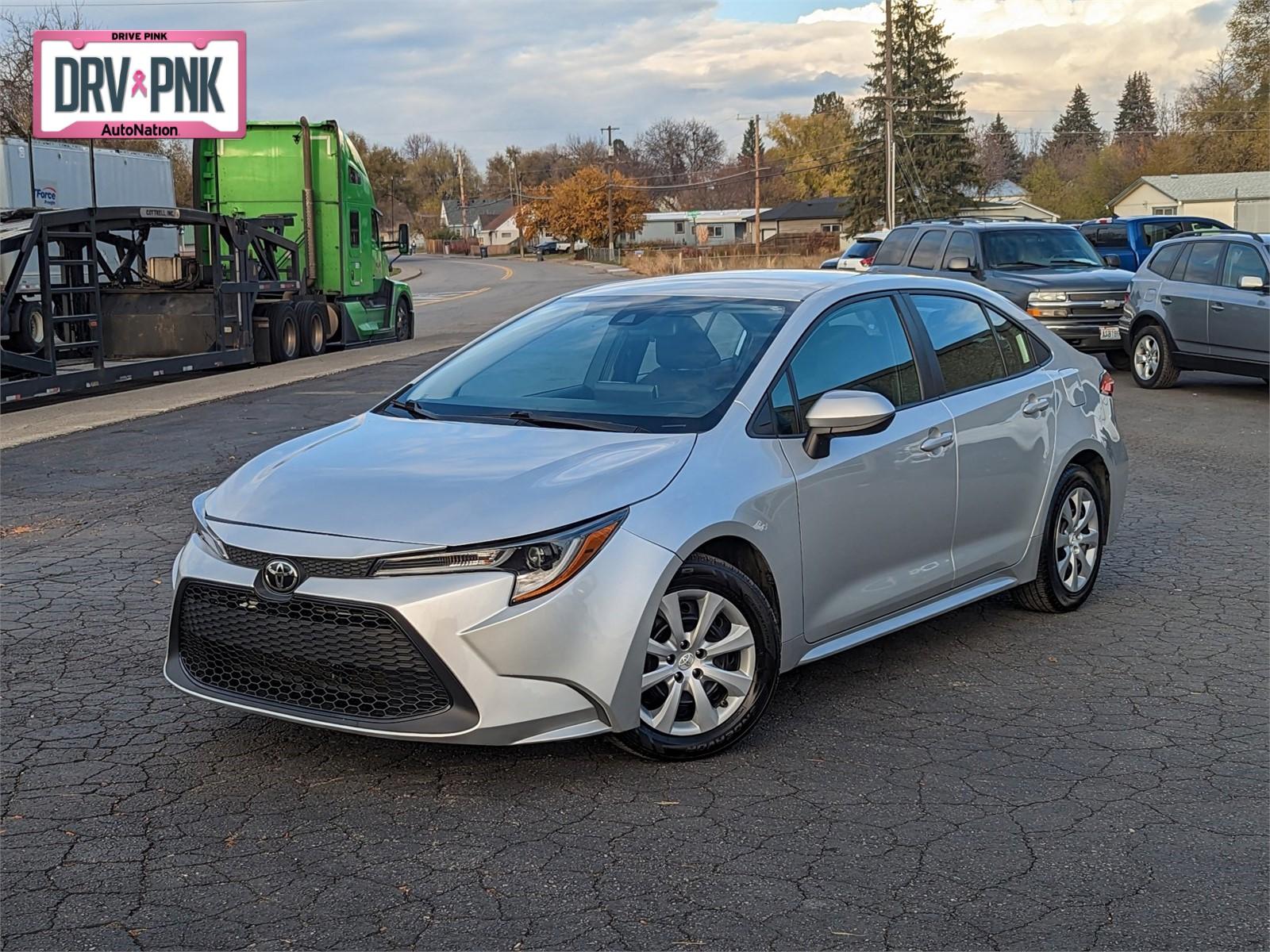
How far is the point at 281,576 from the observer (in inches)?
171

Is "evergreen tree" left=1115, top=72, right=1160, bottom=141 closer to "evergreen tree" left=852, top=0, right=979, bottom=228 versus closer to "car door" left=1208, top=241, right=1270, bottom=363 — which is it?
"evergreen tree" left=852, top=0, right=979, bottom=228

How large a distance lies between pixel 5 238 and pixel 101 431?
3.59 meters

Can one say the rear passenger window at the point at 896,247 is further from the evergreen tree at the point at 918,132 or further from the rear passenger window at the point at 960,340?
the evergreen tree at the point at 918,132

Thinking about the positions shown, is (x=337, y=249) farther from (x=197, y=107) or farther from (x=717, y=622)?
(x=717, y=622)

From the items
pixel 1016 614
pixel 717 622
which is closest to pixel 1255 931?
pixel 717 622

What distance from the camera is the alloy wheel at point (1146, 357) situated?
652 inches

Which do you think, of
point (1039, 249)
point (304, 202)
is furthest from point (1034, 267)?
point (304, 202)

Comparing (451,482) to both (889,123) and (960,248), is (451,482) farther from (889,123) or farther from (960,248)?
(889,123)

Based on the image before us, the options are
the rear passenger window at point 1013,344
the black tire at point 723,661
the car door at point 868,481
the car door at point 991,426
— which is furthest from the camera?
the rear passenger window at point 1013,344

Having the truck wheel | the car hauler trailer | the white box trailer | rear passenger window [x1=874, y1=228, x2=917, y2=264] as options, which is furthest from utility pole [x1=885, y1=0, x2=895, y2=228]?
rear passenger window [x1=874, y1=228, x2=917, y2=264]

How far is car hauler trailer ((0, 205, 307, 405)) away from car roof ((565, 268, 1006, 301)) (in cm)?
1163

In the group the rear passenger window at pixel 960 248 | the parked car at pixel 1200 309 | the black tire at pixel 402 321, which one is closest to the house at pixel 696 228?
the black tire at pixel 402 321

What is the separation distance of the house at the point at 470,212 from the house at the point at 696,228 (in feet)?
107

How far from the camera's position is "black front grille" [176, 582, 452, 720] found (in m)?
4.25
